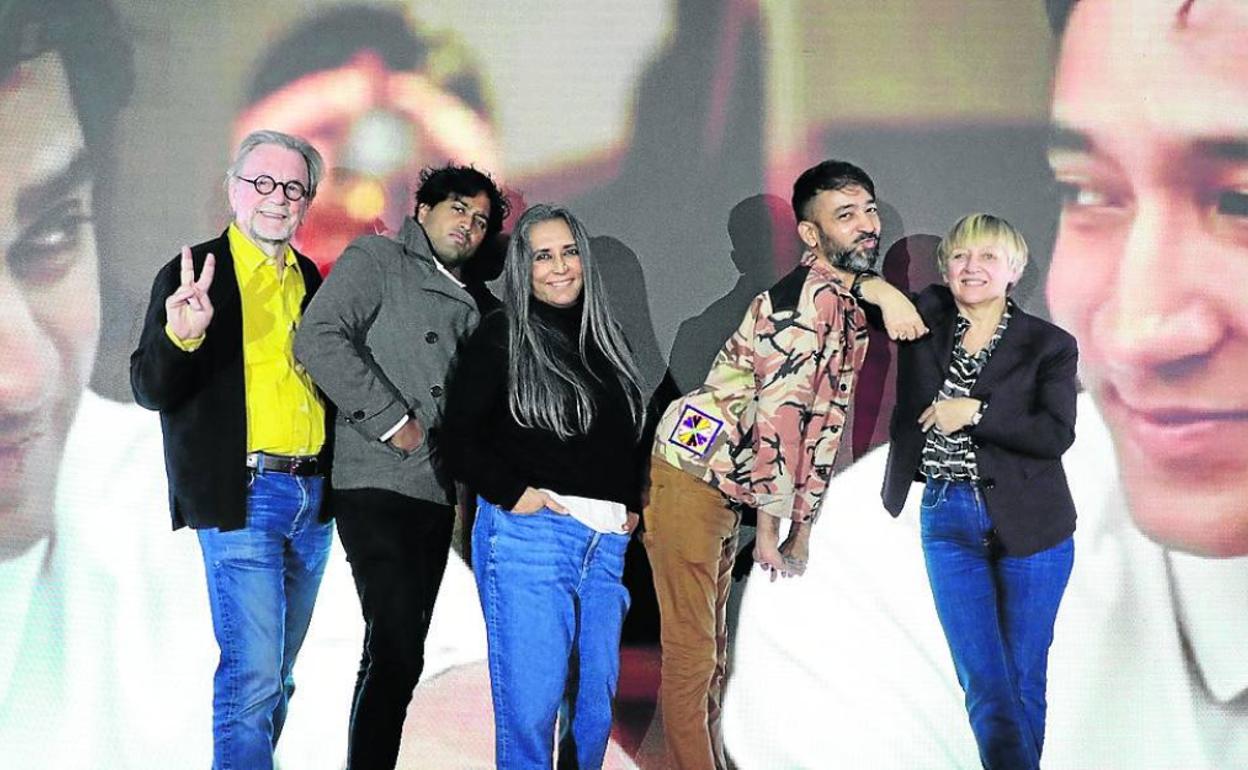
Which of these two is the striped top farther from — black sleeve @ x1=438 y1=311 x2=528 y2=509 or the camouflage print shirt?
black sleeve @ x1=438 y1=311 x2=528 y2=509

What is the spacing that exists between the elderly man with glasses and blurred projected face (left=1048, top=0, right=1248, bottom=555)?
2010mm

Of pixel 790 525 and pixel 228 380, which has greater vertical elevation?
pixel 228 380

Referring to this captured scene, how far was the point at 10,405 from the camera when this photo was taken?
3400 mm

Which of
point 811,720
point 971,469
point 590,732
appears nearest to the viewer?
point 590,732

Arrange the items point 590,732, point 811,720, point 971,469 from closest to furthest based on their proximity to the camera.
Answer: point 590,732, point 971,469, point 811,720

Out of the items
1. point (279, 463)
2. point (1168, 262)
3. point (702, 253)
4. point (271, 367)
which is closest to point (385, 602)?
point (279, 463)

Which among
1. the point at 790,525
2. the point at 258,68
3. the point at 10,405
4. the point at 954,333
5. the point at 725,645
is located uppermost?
the point at 258,68

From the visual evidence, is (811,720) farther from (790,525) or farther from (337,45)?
(337,45)

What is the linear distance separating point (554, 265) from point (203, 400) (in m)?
0.86

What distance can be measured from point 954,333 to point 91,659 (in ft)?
7.94

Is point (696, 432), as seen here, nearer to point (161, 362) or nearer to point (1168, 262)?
point (161, 362)

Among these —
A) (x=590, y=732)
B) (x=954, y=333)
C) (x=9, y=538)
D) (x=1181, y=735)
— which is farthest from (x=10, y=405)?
(x=1181, y=735)

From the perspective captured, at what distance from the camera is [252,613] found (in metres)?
2.90

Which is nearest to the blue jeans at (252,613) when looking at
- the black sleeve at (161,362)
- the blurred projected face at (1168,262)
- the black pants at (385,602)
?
the black pants at (385,602)
